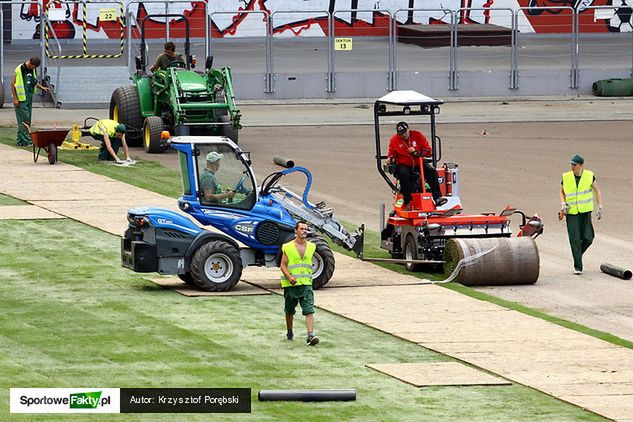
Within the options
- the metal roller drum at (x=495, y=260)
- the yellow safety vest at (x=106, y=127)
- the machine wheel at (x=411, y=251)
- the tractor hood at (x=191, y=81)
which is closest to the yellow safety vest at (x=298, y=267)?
the metal roller drum at (x=495, y=260)

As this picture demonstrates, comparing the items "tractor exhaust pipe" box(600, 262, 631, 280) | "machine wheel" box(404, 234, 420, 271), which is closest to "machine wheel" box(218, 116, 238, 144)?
"machine wheel" box(404, 234, 420, 271)

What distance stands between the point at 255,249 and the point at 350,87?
87.6ft

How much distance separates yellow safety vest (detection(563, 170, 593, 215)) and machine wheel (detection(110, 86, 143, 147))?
1444 cm

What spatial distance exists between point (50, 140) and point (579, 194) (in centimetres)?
1338

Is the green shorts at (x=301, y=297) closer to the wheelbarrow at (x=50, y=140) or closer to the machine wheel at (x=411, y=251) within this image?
the machine wheel at (x=411, y=251)

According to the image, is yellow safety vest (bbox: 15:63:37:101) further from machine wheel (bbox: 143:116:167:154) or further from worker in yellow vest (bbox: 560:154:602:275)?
worker in yellow vest (bbox: 560:154:602:275)

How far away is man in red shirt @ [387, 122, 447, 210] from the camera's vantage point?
79.2 ft

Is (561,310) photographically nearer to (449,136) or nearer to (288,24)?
(449,136)

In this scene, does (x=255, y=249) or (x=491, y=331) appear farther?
(x=255, y=249)

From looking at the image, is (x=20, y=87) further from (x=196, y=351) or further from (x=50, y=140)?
(x=196, y=351)

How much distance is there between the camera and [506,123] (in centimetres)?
4234

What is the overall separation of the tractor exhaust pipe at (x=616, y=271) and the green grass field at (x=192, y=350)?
5063mm

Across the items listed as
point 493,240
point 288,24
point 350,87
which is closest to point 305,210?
point 493,240

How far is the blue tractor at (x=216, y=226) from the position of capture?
2136 centimetres
